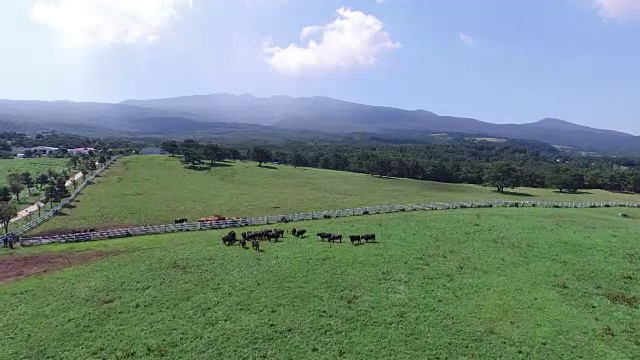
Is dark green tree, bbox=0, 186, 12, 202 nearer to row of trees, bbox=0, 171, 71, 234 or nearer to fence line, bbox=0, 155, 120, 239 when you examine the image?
row of trees, bbox=0, 171, 71, 234

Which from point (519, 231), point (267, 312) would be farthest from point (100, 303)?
point (519, 231)

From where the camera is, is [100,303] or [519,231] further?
[519,231]

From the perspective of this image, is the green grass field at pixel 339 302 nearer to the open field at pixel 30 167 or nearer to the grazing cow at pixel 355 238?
the grazing cow at pixel 355 238

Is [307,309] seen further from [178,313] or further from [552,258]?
[552,258]

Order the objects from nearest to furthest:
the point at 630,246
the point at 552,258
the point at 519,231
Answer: the point at 552,258 < the point at 630,246 < the point at 519,231

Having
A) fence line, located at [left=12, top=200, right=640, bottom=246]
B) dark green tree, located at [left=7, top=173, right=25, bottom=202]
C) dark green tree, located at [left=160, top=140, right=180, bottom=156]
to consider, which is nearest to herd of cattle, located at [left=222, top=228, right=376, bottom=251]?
fence line, located at [left=12, top=200, right=640, bottom=246]

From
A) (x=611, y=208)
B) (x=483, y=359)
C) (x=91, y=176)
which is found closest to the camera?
(x=483, y=359)
